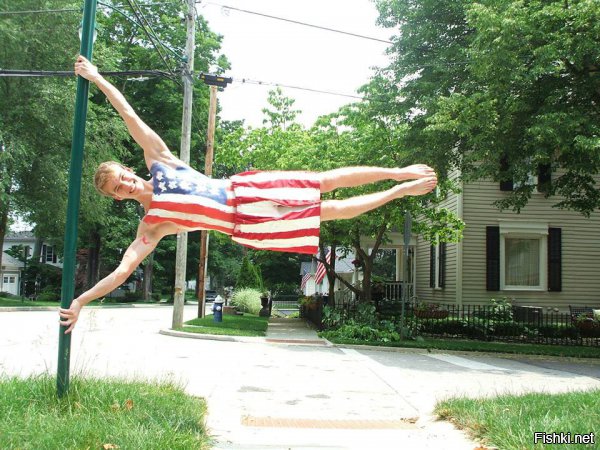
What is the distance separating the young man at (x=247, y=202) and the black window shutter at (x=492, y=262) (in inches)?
697

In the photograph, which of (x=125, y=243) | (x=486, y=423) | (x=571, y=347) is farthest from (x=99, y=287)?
(x=125, y=243)

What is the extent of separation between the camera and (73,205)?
205 inches

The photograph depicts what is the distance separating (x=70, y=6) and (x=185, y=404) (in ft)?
91.6

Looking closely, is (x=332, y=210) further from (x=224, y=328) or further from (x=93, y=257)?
(x=93, y=257)

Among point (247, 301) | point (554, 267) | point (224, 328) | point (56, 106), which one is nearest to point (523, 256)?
point (554, 267)

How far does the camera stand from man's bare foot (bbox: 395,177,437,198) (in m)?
4.25

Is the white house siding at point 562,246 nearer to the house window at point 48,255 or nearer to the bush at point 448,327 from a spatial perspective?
the bush at point 448,327

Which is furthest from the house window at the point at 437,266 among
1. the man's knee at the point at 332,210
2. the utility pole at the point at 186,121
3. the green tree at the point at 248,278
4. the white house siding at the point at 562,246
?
the man's knee at the point at 332,210

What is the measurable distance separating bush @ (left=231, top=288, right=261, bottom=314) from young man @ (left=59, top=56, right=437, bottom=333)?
75.9 ft

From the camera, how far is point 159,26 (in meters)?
31.2

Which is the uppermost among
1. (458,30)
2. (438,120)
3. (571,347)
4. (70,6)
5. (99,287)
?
(70,6)

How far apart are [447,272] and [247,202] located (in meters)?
19.1

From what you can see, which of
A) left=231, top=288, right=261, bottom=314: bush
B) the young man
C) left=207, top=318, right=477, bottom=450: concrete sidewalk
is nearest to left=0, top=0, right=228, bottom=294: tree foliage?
left=231, top=288, right=261, bottom=314: bush

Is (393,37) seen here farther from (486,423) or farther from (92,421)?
(92,421)
